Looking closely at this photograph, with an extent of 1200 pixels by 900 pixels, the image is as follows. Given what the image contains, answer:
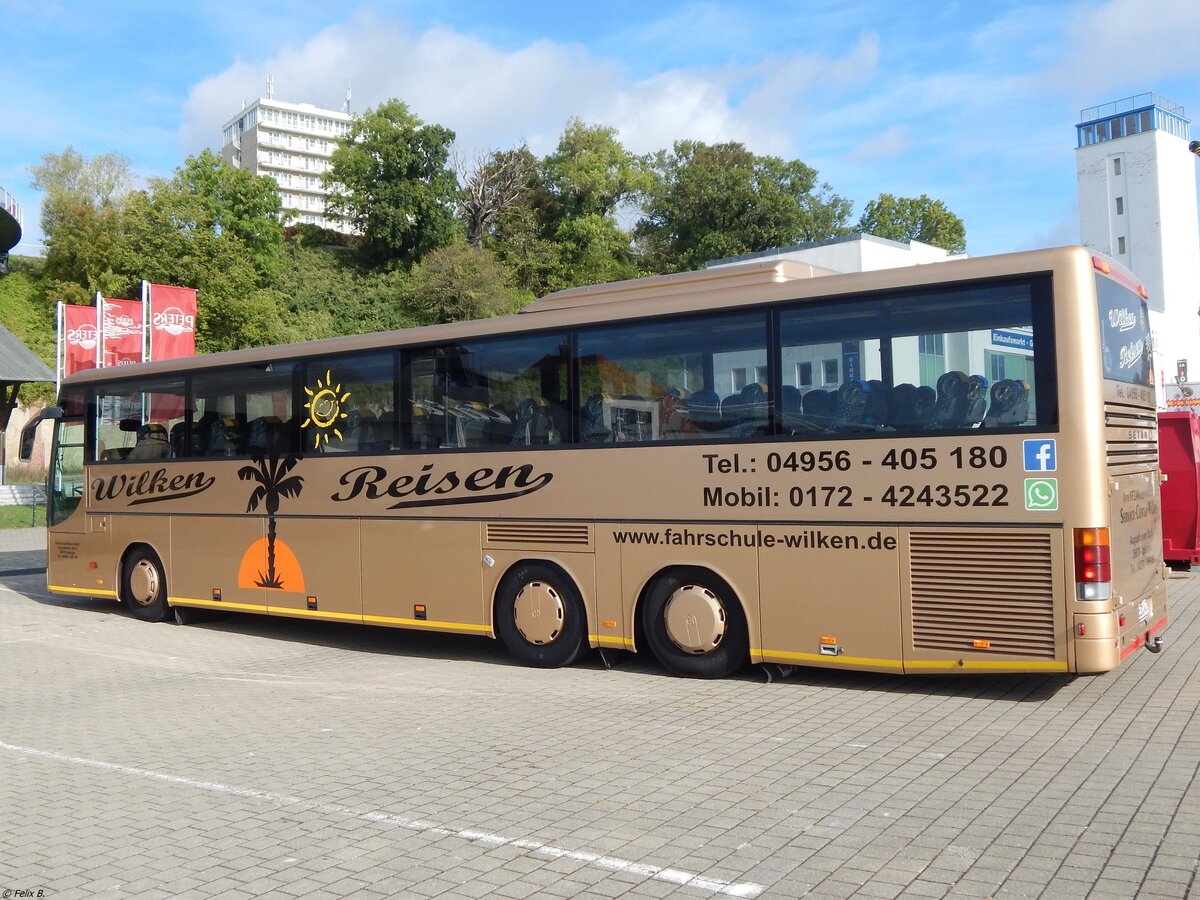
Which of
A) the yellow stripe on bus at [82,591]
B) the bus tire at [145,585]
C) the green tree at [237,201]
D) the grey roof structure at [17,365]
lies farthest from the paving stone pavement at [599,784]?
the green tree at [237,201]

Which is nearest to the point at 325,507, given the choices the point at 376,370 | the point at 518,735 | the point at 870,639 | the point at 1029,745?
the point at 376,370

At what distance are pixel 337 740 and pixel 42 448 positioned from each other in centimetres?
4427

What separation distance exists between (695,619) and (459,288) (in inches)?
1692

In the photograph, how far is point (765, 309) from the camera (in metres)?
9.05

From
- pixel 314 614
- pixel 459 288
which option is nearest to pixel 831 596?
pixel 314 614

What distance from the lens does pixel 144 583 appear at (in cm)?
1437

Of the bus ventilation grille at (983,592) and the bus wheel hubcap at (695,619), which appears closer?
the bus ventilation grille at (983,592)

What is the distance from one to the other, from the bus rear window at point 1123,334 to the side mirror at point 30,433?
11.7m

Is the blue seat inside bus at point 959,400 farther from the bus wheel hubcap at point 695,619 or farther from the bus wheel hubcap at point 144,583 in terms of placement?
the bus wheel hubcap at point 144,583

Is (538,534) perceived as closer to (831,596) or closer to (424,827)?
(831,596)

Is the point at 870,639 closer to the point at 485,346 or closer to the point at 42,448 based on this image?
the point at 485,346

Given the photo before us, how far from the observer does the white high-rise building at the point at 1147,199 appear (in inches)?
2494

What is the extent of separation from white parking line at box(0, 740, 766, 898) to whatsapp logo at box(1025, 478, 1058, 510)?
4275 mm

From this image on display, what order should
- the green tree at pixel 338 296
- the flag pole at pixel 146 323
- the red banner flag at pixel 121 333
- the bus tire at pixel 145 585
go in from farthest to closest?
the green tree at pixel 338 296 → the flag pole at pixel 146 323 → the red banner flag at pixel 121 333 → the bus tire at pixel 145 585
